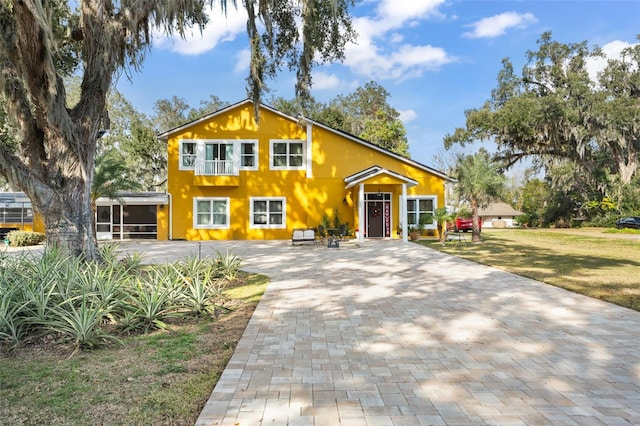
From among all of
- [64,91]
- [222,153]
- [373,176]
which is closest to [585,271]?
[373,176]

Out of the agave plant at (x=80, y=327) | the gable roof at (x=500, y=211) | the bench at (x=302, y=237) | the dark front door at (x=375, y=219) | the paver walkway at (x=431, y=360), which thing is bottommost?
the paver walkway at (x=431, y=360)

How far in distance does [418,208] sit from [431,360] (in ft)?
60.0

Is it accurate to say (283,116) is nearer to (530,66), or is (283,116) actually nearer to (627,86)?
(530,66)

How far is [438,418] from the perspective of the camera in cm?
277

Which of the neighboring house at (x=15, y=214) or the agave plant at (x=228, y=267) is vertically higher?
the neighboring house at (x=15, y=214)

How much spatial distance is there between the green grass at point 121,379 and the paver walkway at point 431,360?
0.24 meters

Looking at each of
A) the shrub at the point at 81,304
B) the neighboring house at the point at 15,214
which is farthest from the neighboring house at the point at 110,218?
the shrub at the point at 81,304

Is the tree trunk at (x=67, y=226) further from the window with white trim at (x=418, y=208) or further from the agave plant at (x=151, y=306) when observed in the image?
the window with white trim at (x=418, y=208)

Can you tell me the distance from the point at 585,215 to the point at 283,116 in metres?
34.0

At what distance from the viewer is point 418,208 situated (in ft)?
70.8

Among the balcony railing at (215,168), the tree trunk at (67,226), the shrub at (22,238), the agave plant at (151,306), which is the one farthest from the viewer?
the balcony railing at (215,168)

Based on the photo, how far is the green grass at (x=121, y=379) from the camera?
2836mm

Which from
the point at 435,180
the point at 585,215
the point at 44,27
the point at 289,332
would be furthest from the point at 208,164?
the point at 585,215

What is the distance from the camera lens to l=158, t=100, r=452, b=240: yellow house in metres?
21.2
